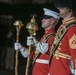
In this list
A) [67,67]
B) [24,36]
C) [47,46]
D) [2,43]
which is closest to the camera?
[67,67]

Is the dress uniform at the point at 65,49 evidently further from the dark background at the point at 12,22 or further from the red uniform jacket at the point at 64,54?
the dark background at the point at 12,22

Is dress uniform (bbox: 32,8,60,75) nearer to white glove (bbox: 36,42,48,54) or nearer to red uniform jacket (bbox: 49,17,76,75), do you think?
white glove (bbox: 36,42,48,54)

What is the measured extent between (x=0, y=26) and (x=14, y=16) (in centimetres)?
110

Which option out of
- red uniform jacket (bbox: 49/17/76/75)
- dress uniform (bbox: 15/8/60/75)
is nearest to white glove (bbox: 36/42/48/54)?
dress uniform (bbox: 15/8/60/75)

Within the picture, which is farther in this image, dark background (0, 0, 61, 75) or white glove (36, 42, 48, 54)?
dark background (0, 0, 61, 75)

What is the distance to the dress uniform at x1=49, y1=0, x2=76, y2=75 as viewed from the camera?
4.10m

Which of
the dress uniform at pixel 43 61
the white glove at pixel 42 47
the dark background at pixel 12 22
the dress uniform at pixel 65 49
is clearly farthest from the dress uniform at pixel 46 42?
the dark background at pixel 12 22

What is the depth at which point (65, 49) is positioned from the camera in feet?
13.8

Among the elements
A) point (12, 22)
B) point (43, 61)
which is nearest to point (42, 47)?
point (43, 61)

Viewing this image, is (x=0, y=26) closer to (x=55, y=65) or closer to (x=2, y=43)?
(x=2, y=43)

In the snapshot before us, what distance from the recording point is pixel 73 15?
170 inches

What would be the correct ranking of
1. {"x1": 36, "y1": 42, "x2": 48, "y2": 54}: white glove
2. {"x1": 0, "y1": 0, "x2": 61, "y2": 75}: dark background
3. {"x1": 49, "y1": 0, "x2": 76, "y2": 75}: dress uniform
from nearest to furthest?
{"x1": 49, "y1": 0, "x2": 76, "y2": 75}: dress uniform → {"x1": 36, "y1": 42, "x2": 48, "y2": 54}: white glove → {"x1": 0, "y1": 0, "x2": 61, "y2": 75}: dark background

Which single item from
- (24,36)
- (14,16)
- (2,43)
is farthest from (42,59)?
(14,16)

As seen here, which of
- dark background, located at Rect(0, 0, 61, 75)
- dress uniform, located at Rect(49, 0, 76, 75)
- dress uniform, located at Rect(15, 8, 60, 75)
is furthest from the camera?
dark background, located at Rect(0, 0, 61, 75)
